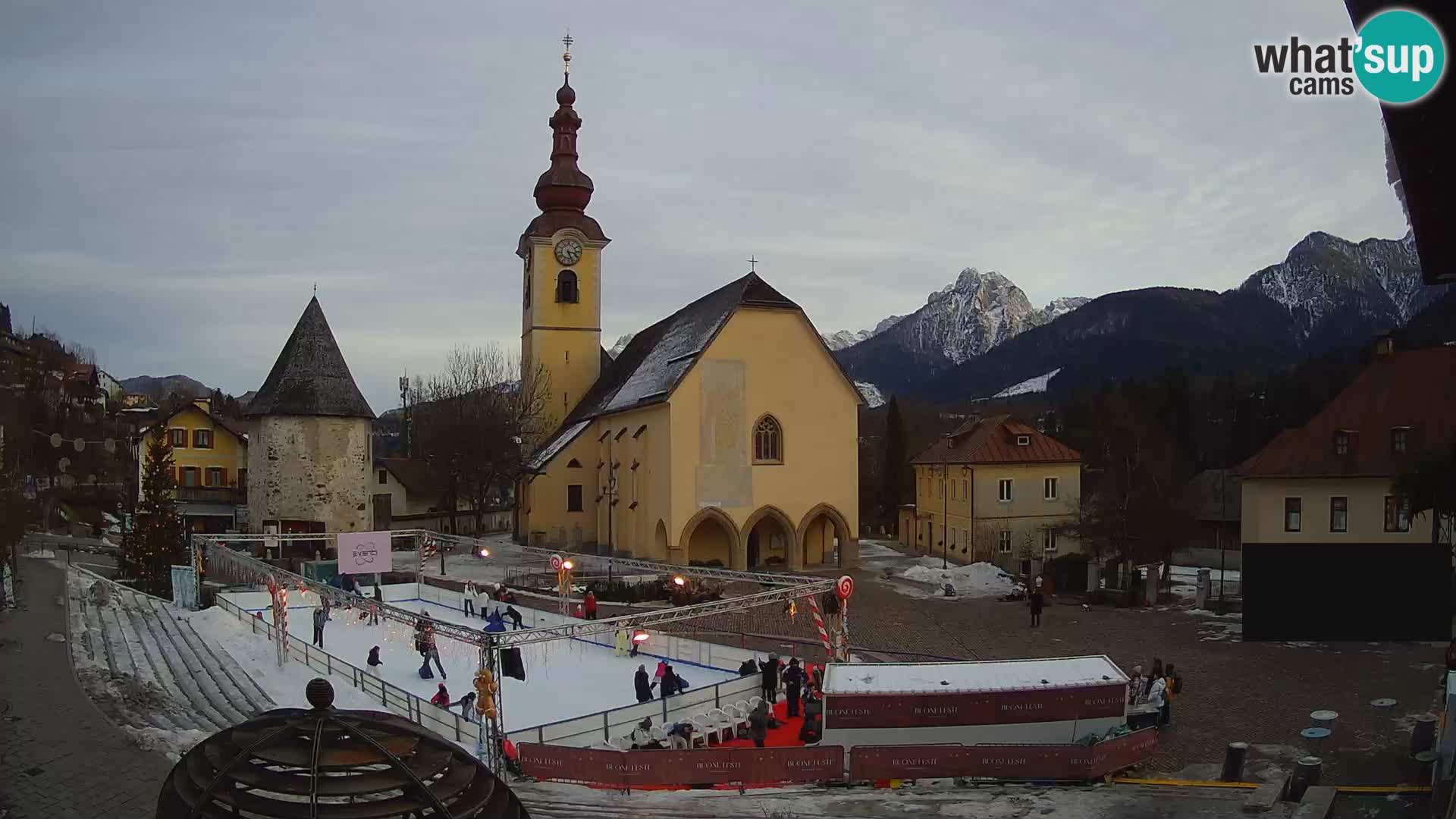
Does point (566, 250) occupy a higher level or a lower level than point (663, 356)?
higher

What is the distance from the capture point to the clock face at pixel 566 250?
51469 mm

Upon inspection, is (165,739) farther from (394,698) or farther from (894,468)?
(894,468)

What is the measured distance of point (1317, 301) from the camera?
148625 millimetres

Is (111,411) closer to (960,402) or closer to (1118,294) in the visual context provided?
(960,402)

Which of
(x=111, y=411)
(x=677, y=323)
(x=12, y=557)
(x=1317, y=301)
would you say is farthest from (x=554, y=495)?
(x=1317, y=301)

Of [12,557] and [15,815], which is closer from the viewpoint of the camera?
[15,815]

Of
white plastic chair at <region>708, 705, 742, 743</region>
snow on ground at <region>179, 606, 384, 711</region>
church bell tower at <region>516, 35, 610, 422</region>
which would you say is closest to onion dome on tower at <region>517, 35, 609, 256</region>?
church bell tower at <region>516, 35, 610, 422</region>

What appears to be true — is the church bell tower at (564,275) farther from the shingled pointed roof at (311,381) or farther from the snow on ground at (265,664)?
the snow on ground at (265,664)

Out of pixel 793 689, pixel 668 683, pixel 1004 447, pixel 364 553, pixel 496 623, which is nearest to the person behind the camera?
pixel 793 689

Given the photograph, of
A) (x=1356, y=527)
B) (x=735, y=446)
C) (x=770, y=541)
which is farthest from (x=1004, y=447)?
(x=1356, y=527)

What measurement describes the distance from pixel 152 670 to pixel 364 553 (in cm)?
800

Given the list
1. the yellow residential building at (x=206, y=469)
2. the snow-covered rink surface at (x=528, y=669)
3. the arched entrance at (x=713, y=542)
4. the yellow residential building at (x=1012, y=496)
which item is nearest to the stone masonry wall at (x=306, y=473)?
the snow-covered rink surface at (x=528, y=669)

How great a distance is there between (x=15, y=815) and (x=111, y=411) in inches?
1276

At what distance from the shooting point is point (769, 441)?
38.4 metres
